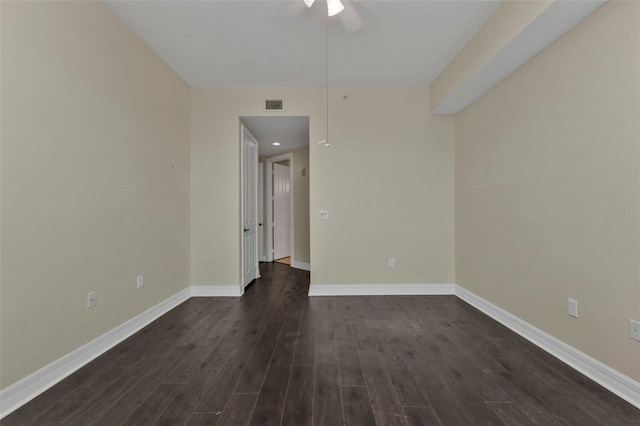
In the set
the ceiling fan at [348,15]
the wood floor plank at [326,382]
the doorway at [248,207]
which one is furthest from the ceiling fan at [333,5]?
the wood floor plank at [326,382]

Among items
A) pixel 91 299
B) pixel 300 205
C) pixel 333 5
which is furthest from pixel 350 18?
pixel 300 205

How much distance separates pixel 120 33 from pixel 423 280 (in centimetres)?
423

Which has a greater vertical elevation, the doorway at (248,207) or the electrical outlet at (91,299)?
the doorway at (248,207)

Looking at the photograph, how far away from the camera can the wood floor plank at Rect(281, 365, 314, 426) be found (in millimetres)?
1396

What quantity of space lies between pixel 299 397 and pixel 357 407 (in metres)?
0.35

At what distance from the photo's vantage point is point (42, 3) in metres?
1.64

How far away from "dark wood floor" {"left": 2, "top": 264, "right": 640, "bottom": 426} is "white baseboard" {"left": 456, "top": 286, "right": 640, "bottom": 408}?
0.07 m

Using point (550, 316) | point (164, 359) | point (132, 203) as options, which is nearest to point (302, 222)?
point (132, 203)

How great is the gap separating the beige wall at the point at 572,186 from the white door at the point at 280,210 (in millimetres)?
4267

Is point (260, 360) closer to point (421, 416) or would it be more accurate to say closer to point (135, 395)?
point (135, 395)

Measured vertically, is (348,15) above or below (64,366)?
above

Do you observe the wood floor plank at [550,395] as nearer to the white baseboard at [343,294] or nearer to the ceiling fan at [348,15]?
the white baseboard at [343,294]

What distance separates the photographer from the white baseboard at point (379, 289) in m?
3.51

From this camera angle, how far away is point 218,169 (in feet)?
11.5
